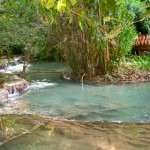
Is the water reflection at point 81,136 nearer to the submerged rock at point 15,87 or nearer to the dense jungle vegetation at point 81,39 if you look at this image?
the submerged rock at point 15,87

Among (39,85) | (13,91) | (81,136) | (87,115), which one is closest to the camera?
(81,136)

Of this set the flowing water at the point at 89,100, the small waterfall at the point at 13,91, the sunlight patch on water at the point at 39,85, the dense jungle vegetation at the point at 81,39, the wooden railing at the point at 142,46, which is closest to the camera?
the flowing water at the point at 89,100

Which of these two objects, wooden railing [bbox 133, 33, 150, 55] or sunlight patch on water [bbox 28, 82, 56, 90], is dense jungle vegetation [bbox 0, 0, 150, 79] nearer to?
sunlight patch on water [bbox 28, 82, 56, 90]

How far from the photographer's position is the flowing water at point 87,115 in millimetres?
4305

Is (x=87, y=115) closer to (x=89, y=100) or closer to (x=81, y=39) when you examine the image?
(x=89, y=100)

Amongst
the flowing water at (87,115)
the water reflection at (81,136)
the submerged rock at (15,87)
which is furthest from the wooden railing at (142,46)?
the water reflection at (81,136)

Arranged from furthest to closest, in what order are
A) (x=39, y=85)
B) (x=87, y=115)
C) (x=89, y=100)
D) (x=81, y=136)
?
(x=39, y=85), (x=89, y=100), (x=87, y=115), (x=81, y=136)

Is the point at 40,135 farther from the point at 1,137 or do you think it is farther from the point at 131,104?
the point at 131,104

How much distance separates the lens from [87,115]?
18.8ft

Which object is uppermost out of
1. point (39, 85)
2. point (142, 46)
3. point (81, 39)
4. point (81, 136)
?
point (81, 39)

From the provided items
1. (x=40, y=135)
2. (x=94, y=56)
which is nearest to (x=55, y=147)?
(x=40, y=135)

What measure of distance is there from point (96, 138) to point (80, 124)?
0.65 m

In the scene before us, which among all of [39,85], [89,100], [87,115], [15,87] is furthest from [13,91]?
[87,115]

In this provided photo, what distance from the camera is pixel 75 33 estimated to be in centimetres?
902
